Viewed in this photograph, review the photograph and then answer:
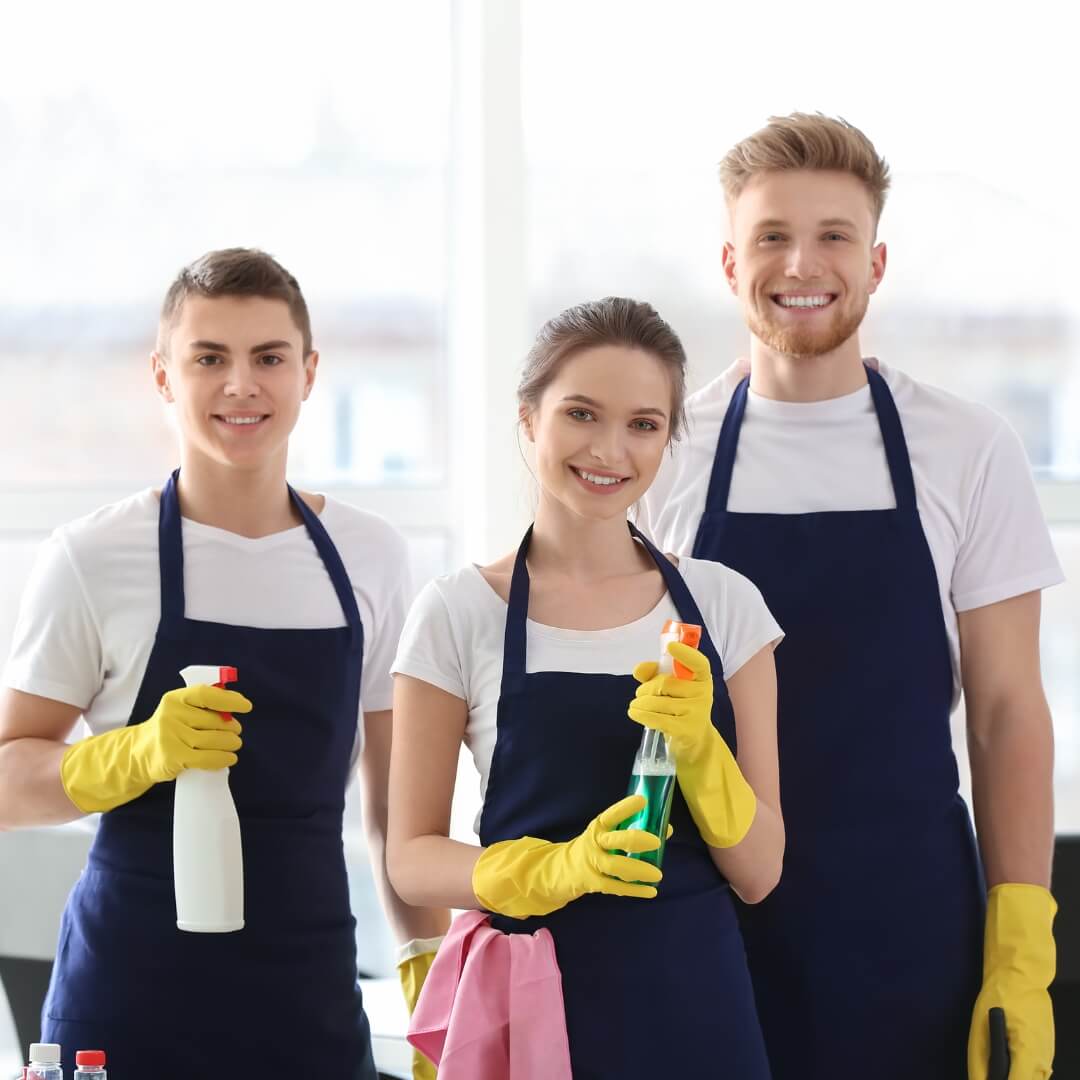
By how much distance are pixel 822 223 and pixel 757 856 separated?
29.7 inches

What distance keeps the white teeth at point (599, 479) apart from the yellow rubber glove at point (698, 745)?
22 cm

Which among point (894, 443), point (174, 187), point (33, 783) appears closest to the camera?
point (33, 783)

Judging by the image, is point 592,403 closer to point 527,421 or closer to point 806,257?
point 527,421

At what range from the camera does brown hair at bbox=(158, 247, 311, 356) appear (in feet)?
5.43

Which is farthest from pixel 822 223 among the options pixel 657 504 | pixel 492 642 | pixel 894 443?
pixel 492 642

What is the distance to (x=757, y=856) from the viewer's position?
4.45 feet

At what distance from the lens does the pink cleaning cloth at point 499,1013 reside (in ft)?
4.22

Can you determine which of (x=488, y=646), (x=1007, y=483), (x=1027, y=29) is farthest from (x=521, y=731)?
(x=1027, y=29)

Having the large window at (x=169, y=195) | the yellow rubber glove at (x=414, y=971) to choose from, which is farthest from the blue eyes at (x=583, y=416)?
the large window at (x=169, y=195)

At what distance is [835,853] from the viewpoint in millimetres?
1582

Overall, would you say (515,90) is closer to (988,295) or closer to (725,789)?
(988,295)

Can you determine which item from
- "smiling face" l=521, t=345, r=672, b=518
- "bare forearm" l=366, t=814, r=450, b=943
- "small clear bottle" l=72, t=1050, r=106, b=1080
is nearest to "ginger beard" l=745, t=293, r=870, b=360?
"smiling face" l=521, t=345, r=672, b=518

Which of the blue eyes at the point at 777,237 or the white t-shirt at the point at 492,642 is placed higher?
the blue eyes at the point at 777,237

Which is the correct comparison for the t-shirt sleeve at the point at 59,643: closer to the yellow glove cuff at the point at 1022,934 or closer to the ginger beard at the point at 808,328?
the ginger beard at the point at 808,328
